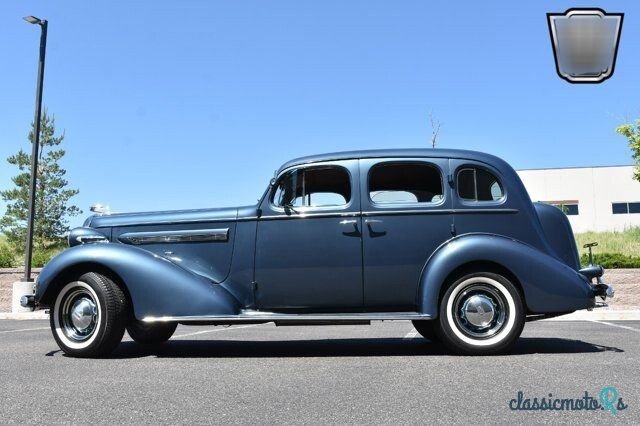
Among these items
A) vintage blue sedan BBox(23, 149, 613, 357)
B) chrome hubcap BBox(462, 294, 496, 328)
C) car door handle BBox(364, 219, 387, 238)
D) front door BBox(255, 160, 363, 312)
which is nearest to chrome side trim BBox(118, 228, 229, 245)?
vintage blue sedan BBox(23, 149, 613, 357)

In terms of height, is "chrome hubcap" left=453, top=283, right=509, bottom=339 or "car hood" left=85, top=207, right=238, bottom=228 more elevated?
"car hood" left=85, top=207, right=238, bottom=228

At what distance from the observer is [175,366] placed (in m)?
5.37

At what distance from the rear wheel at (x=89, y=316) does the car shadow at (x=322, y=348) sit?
1.00 feet

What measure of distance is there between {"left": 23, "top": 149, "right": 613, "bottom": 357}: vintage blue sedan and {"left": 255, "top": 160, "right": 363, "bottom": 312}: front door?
0.04 ft

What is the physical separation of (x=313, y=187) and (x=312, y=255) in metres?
0.76

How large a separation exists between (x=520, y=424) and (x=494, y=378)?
1.30 metres

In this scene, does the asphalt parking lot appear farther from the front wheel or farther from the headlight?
the headlight

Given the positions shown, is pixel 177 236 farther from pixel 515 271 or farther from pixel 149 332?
pixel 515 271

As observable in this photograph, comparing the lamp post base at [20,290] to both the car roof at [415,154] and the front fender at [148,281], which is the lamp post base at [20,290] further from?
the car roof at [415,154]

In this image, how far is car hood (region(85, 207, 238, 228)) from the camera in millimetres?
6316

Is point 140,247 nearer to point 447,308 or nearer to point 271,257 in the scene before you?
point 271,257

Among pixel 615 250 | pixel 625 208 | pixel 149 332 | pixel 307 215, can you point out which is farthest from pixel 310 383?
pixel 625 208

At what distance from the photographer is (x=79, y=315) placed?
614cm

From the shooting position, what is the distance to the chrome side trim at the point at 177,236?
6.25m
